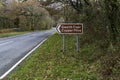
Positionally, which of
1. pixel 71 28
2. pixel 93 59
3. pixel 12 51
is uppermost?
pixel 71 28

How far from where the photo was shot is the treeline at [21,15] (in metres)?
65.1

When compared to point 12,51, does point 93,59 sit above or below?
above

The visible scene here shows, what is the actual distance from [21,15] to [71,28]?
189 ft

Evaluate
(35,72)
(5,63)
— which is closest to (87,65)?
(35,72)

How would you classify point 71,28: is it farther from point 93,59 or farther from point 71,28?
point 93,59

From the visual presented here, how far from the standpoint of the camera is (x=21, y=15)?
70.4 meters

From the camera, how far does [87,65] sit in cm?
1030

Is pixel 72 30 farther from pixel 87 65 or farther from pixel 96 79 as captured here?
pixel 96 79

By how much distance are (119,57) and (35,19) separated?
229ft

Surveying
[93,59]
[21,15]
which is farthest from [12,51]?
[21,15]

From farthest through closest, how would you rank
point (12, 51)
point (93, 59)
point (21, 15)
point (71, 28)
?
point (21, 15) < point (12, 51) < point (71, 28) < point (93, 59)

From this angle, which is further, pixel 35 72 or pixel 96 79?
pixel 35 72

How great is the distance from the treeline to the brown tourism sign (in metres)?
49.1

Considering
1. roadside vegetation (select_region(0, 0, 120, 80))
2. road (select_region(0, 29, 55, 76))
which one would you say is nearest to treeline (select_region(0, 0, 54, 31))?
road (select_region(0, 29, 55, 76))
